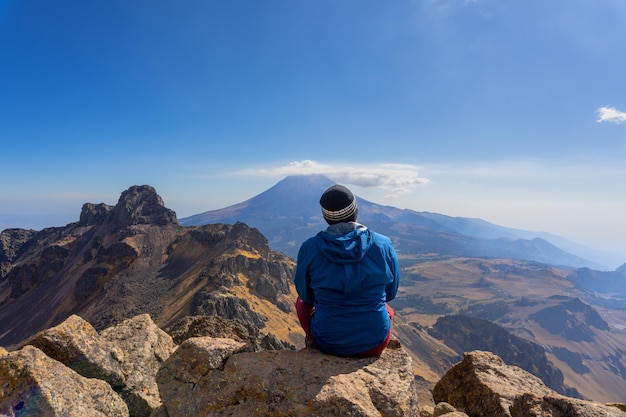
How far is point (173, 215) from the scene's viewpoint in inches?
4021

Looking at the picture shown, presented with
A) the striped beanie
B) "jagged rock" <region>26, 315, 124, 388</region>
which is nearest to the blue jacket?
the striped beanie

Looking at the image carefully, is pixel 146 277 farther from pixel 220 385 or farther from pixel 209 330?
pixel 220 385

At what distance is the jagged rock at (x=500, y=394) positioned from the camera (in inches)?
213

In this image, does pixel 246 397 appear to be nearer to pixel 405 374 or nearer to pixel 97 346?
pixel 405 374

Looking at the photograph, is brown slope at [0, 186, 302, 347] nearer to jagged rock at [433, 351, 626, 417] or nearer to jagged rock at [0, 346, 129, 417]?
jagged rock at [433, 351, 626, 417]

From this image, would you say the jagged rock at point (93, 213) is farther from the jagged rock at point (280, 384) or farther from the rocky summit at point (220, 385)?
the jagged rock at point (280, 384)

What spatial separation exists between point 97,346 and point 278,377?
454 cm

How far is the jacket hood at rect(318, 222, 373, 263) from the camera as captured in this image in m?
5.36

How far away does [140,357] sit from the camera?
783cm

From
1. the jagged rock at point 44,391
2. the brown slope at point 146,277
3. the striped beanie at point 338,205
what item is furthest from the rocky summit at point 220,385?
the brown slope at point 146,277

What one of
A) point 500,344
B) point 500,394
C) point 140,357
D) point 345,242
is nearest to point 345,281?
point 345,242

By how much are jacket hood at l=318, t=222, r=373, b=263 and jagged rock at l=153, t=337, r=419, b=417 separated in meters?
1.85

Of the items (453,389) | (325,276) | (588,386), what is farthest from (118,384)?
(588,386)

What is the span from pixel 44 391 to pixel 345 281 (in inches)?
189
